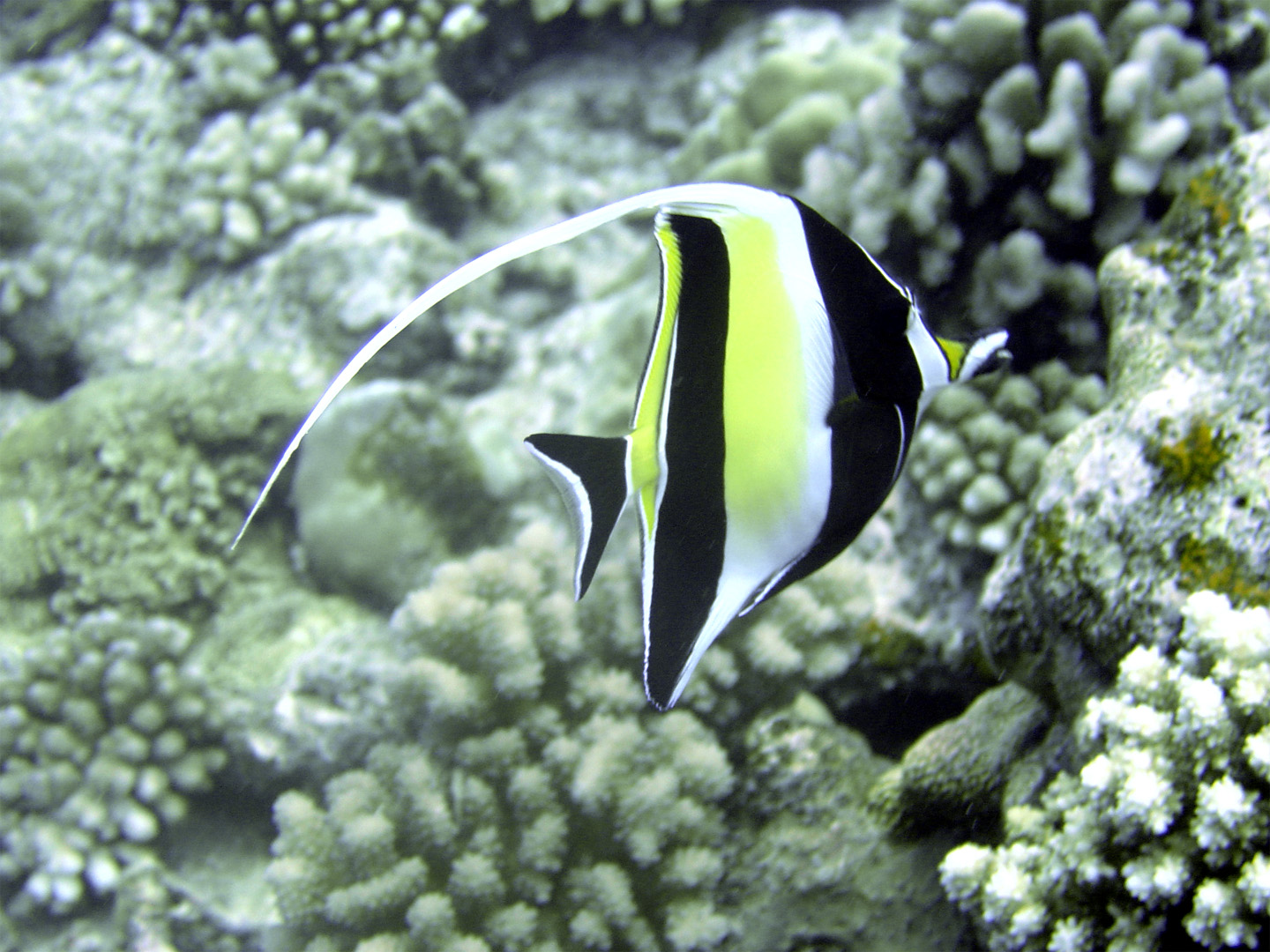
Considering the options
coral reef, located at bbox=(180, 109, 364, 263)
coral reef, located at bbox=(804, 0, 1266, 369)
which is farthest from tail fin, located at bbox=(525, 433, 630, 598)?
coral reef, located at bbox=(180, 109, 364, 263)

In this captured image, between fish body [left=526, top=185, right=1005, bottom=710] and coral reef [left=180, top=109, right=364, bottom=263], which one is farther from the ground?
fish body [left=526, top=185, right=1005, bottom=710]

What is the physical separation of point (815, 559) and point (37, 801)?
3257 mm

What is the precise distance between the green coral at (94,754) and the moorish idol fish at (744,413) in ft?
8.92

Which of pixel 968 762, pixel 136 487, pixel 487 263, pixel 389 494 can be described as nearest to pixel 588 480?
pixel 487 263

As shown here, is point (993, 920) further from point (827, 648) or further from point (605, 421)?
point (605, 421)

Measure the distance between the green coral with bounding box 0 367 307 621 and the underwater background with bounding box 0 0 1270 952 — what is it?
0.02 metres

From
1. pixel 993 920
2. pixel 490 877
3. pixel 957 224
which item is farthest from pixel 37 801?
pixel 957 224

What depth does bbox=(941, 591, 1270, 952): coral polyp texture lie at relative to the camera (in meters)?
1.21

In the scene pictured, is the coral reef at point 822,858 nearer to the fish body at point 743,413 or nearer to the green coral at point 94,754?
the fish body at point 743,413

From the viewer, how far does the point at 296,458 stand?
11.6 feet

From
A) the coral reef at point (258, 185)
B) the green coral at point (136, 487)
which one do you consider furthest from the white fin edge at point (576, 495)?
the coral reef at point (258, 185)

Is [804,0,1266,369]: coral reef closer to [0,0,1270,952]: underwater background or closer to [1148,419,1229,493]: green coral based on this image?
[0,0,1270,952]: underwater background

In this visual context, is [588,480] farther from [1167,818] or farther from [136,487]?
[136,487]

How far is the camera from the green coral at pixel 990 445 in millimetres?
2436
